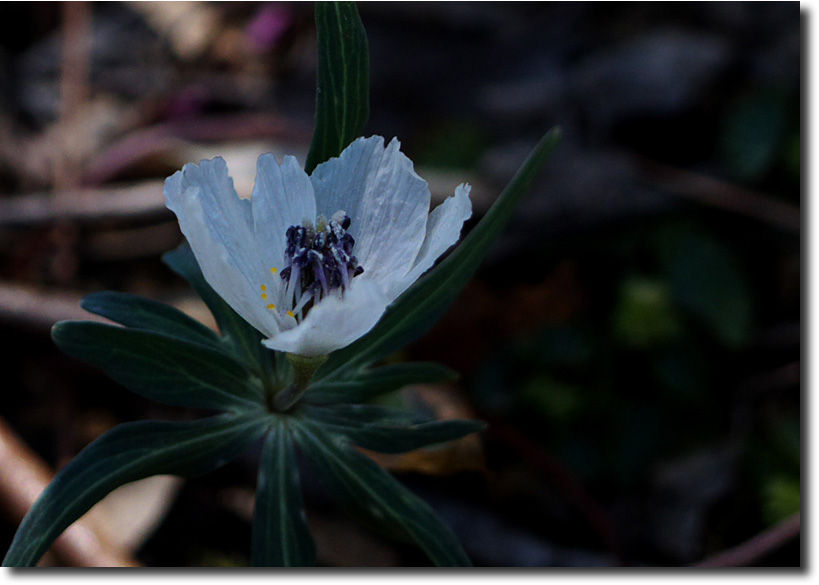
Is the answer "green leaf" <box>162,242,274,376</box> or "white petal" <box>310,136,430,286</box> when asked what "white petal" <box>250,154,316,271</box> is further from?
"green leaf" <box>162,242,274,376</box>

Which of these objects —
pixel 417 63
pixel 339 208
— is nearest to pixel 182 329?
pixel 339 208

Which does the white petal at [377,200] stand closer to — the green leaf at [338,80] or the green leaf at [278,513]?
the green leaf at [338,80]

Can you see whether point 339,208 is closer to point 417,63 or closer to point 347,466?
point 347,466

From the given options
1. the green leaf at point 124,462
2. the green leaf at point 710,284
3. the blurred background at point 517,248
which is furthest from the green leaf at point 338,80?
the green leaf at point 710,284

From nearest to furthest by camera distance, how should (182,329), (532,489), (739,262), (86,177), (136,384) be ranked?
(136,384)
(182,329)
(532,489)
(739,262)
(86,177)

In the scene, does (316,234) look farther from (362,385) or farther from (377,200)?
(362,385)

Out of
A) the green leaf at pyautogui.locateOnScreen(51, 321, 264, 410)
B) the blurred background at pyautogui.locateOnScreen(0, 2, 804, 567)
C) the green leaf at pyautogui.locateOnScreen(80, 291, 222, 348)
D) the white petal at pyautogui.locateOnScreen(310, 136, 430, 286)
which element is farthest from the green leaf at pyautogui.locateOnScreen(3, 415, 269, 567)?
the blurred background at pyautogui.locateOnScreen(0, 2, 804, 567)

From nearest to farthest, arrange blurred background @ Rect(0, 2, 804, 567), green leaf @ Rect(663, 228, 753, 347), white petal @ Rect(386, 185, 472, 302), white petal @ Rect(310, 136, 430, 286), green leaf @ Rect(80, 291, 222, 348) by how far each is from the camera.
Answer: white petal @ Rect(386, 185, 472, 302) < white petal @ Rect(310, 136, 430, 286) < green leaf @ Rect(80, 291, 222, 348) < blurred background @ Rect(0, 2, 804, 567) < green leaf @ Rect(663, 228, 753, 347)
